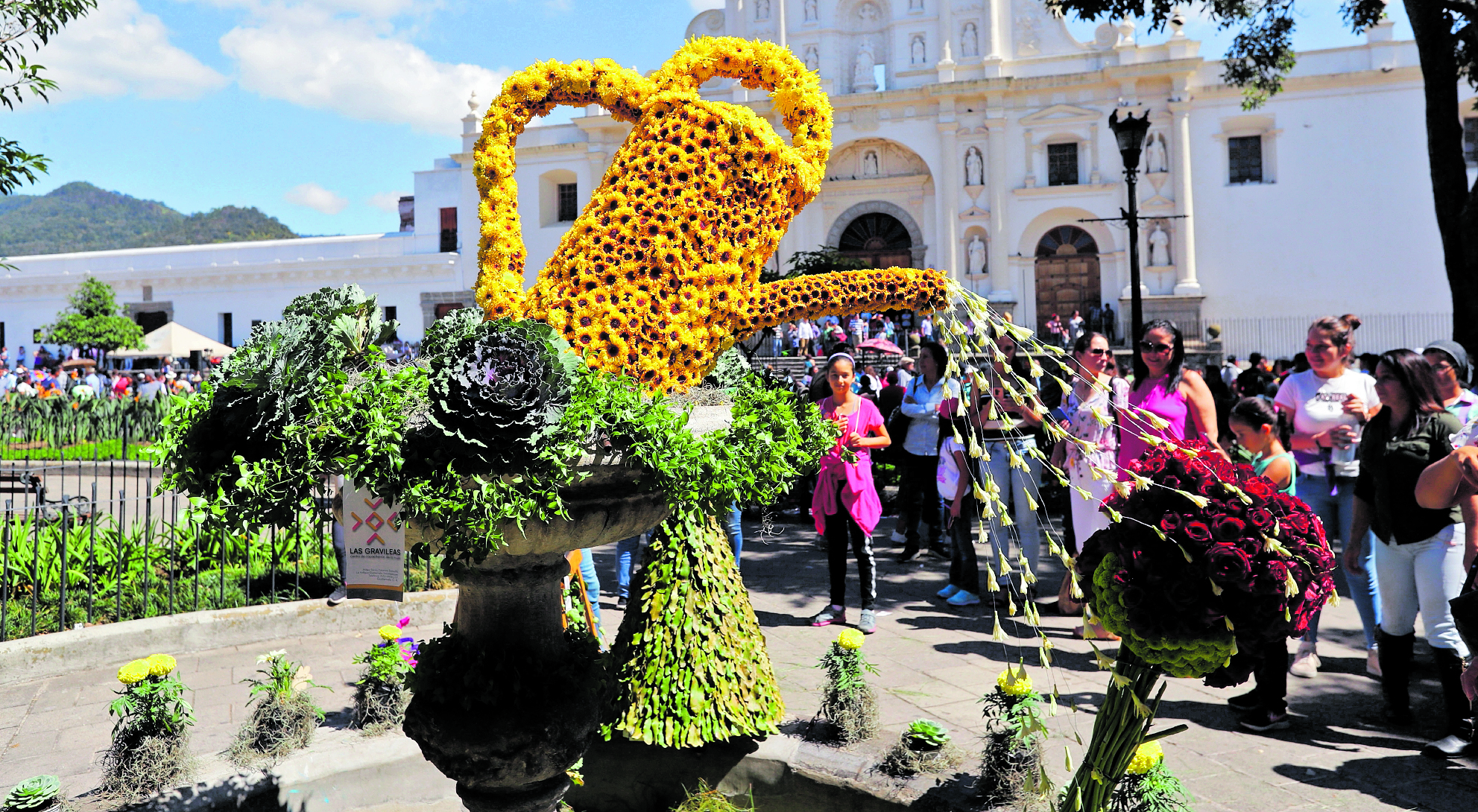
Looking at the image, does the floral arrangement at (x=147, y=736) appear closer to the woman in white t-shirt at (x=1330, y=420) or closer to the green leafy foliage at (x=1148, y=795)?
the green leafy foliage at (x=1148, y=795)

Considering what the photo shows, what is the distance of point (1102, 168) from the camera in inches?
1072

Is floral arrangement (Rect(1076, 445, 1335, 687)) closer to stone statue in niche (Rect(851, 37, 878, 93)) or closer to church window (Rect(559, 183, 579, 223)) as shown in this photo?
stone statue in niche (Rect(851, 37, 878, 93))

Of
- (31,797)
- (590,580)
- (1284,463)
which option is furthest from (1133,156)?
(31,797)

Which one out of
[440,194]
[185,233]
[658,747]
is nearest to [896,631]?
[658,747]

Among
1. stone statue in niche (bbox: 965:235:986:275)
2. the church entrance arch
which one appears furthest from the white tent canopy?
the church entrance arch

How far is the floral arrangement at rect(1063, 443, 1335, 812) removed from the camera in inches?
66.0

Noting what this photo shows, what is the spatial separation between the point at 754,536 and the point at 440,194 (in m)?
30.2

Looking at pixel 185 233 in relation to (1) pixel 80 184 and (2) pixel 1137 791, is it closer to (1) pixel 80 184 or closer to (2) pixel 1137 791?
(1) pixel 80 184

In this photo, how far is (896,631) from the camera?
5742 millimetres

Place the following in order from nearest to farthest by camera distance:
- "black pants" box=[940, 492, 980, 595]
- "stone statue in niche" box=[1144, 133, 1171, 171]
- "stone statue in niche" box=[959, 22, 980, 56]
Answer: "black pants" box=[940, 492, 980, 595] → "stone statue in niche" box=[1144, 133, 1171, 171] → "stone statue in niche" box=[959, 22, 980, 56]

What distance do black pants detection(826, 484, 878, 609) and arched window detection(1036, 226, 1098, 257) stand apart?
2460cm

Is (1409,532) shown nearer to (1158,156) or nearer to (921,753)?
(921,753)

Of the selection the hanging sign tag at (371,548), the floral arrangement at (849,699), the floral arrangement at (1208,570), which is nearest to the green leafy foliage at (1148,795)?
the floral arrangement at (1208,570)

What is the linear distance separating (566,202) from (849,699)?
1226 inches
